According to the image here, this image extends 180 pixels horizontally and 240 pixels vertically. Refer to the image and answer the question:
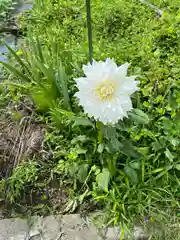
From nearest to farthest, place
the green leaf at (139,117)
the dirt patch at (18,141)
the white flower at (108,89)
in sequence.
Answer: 1. the white flower at (108,89)
2. the green leaf at (139,117)
3. the dirt patch at (18,141)

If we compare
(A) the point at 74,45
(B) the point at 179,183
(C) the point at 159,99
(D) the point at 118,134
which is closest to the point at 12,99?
(A) the point at 74,45

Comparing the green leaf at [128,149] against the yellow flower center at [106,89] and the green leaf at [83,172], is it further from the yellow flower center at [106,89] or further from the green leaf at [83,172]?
the yellow flower center at [106,89]

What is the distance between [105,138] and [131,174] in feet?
0.69

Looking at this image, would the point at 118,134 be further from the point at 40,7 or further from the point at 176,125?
the point at 40,7

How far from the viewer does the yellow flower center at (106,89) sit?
46.2 inches

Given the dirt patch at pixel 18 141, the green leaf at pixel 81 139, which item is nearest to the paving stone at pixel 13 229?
the dirt patch at pixel 18 141

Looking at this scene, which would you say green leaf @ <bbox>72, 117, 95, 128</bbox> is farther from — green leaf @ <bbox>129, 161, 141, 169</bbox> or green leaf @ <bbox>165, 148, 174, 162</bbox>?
green leaf @ <bbox>165, 148, 174, 162</bbox>

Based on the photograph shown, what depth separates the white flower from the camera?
116 cm

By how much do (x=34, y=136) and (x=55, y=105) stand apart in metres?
0.20

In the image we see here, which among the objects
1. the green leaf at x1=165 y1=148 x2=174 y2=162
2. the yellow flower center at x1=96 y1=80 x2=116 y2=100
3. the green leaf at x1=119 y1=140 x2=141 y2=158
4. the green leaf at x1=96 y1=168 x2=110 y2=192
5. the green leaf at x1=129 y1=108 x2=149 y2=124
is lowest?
the green leaf at x1=96 y1=168 x2=110 y2=192

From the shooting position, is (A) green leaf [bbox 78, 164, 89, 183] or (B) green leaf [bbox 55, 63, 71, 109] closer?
(A) green leaf [bbox 78, 164, 89, 183]

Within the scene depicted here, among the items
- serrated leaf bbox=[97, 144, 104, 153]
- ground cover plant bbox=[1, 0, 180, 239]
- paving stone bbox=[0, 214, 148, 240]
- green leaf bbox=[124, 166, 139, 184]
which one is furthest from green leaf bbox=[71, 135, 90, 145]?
paving stone bbox=[0, 214, 148, 240]

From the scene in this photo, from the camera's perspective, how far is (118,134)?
4.96ft

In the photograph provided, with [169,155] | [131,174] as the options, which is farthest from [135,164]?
[169,155]
